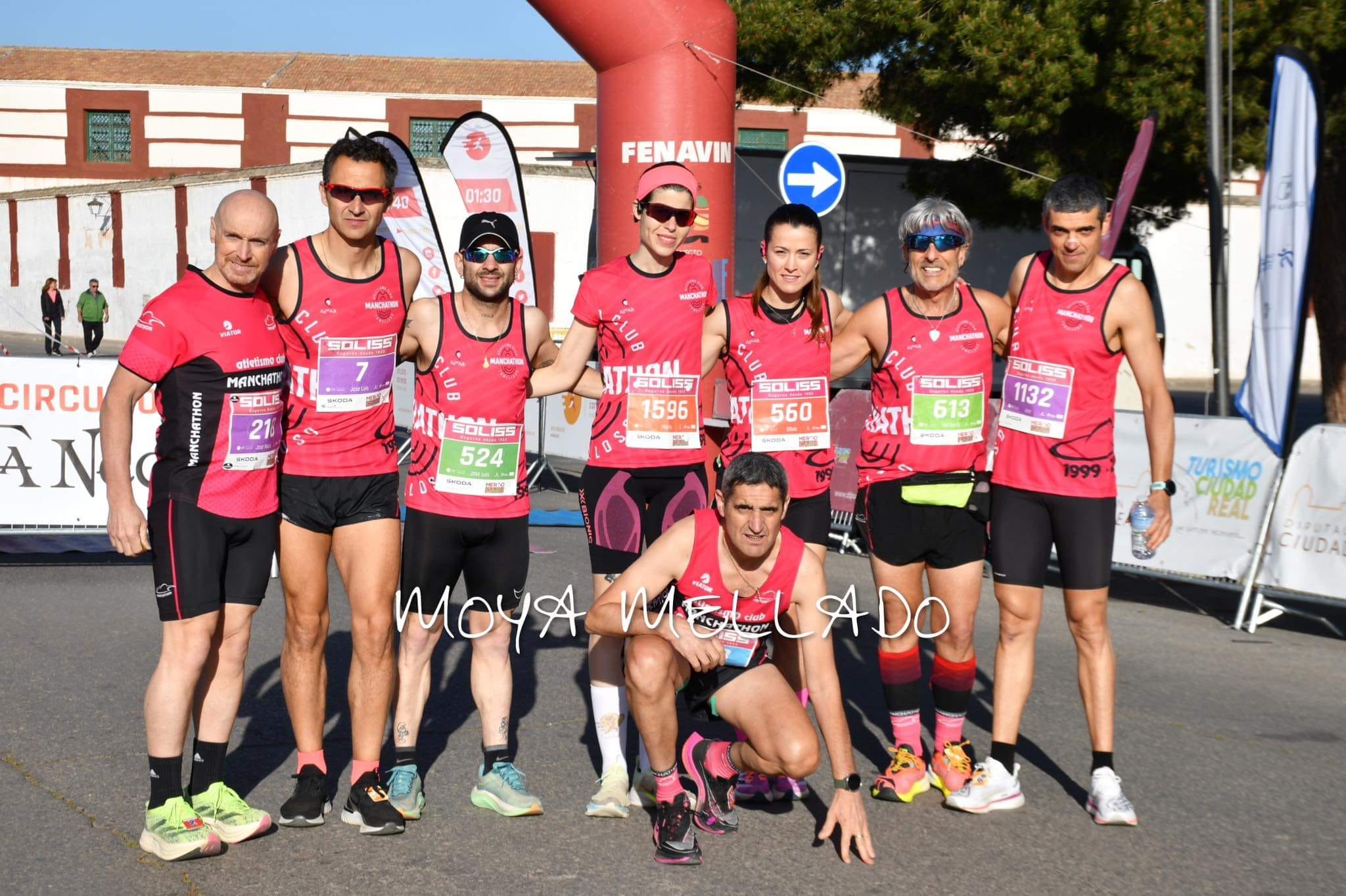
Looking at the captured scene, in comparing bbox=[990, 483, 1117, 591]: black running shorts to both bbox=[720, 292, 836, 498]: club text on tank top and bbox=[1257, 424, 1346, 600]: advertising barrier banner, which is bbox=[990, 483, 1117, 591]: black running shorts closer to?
bbox=[720, 292, 836, 498]: club text on tank top

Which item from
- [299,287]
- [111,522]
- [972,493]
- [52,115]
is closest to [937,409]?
[972,493]

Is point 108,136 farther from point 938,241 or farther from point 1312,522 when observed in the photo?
point 938,241

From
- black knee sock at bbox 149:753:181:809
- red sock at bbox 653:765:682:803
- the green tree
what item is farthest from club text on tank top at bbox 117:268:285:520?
the green tree

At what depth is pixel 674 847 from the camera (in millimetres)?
4207

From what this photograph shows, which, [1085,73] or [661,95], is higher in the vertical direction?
[1085,73]

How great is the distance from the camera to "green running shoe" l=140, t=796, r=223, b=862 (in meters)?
4.11

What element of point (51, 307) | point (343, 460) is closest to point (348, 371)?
point (343, 460)

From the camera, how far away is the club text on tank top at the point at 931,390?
192 inches

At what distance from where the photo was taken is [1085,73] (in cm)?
1510

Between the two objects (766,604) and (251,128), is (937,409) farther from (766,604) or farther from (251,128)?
(251,128)

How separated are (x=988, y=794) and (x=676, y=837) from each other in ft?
3.94

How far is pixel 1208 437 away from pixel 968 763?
4.60 m

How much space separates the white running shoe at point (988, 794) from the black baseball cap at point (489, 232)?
8.02ft

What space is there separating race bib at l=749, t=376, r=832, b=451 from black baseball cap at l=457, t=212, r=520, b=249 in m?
1.03
